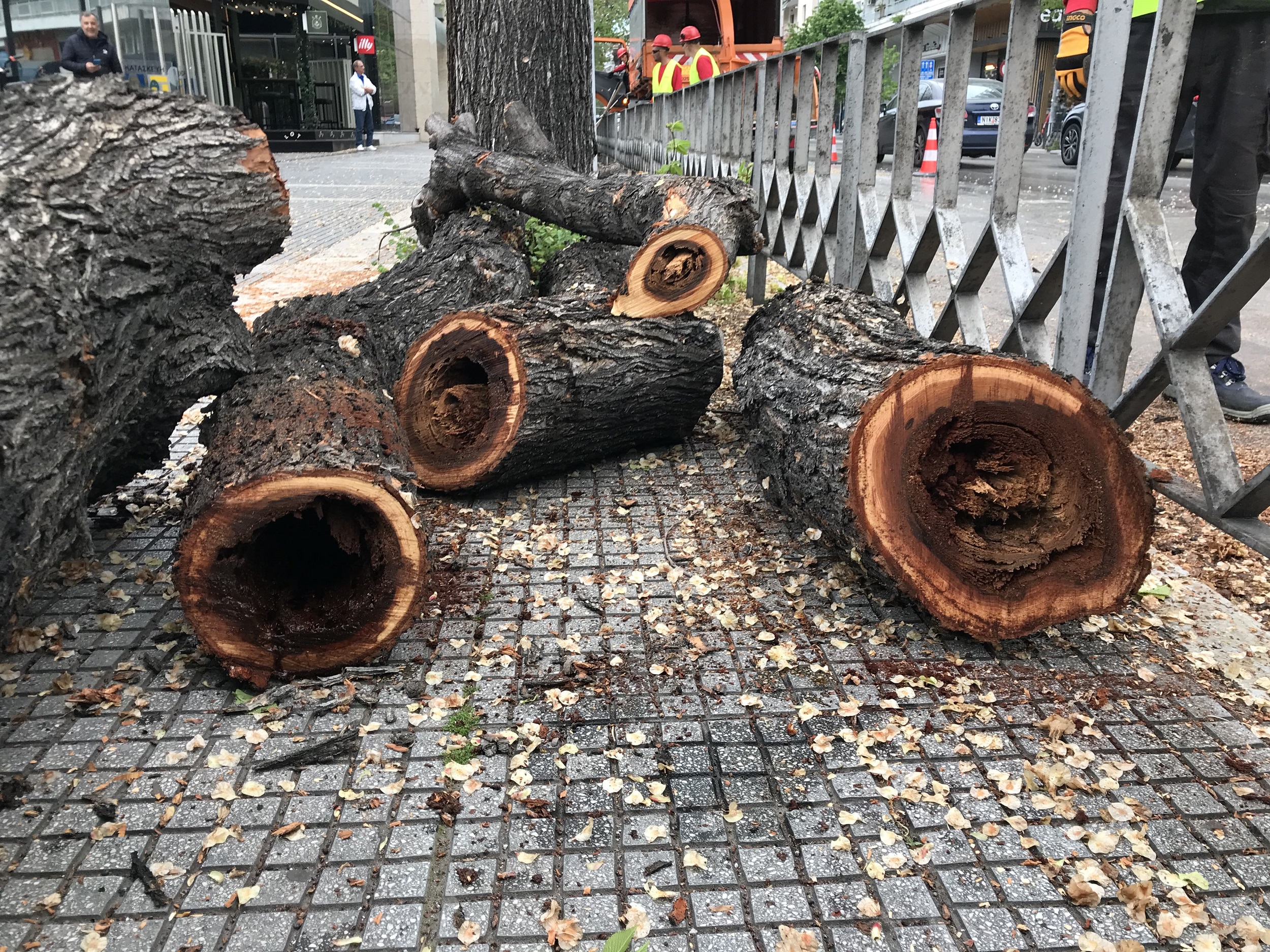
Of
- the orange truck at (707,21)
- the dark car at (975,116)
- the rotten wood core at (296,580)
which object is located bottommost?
the rotten wood core at (296,580)

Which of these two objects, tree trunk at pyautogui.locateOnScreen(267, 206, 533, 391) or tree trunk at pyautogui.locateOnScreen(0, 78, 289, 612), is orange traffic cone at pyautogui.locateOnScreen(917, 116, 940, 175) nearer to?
tree trunk at pyautogui.locateOnScreen(267, 206, 533, 391)

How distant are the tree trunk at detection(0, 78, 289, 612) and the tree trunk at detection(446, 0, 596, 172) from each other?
3.92 metres

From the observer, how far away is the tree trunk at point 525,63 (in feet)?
23.7

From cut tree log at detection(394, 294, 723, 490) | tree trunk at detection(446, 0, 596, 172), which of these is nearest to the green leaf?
cut tree log at detection(394, 294, 723, 490)

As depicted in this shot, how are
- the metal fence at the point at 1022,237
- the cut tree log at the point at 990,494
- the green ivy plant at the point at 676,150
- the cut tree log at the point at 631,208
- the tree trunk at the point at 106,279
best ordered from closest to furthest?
the tree trunk at the point at 106,279 → the cut tree log at the point at 990,494 → the metal fence at the point at 1022,237 → the cut tree log at the point at 631,208 → the green ivy plant at the point at 676,150

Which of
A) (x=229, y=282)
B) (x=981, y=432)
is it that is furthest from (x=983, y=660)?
(x=229, y=282)

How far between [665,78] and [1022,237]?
33.3 ft

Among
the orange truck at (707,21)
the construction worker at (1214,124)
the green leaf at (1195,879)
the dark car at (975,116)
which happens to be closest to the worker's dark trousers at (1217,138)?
the construction worker at (1214,124)

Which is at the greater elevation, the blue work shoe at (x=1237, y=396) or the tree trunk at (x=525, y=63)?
the tree trunk at (x=525, y=63)

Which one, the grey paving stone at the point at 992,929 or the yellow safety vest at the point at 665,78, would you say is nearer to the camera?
the grey paving stone at the point at 992,929

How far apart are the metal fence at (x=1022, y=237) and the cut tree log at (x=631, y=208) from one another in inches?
31.6

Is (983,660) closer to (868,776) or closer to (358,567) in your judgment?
(868,776)

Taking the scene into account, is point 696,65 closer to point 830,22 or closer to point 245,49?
point 245,49

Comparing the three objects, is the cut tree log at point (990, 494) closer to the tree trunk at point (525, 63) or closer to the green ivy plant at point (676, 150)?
the tree trunk at point (525, 63)
